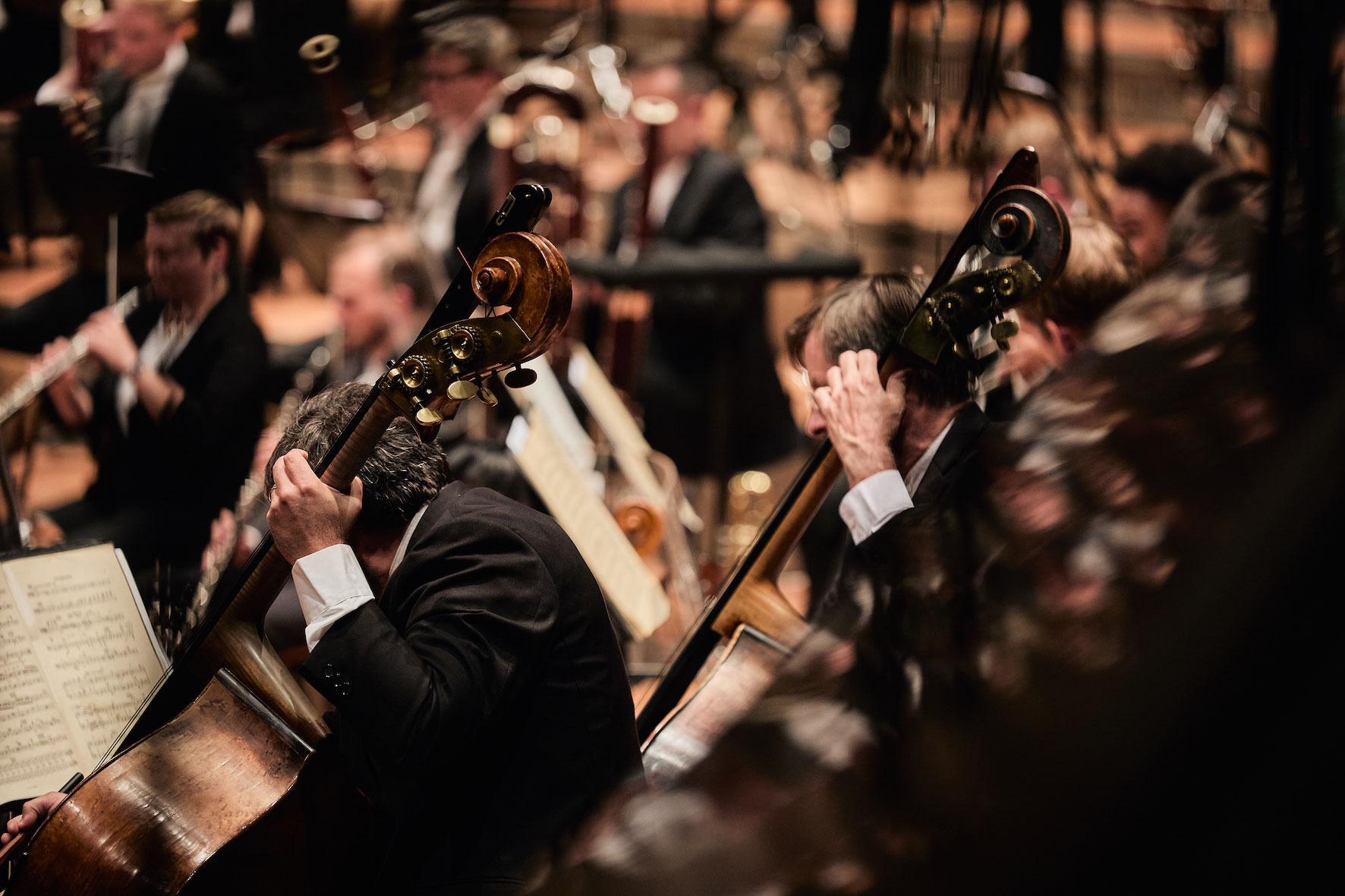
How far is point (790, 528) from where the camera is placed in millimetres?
2115

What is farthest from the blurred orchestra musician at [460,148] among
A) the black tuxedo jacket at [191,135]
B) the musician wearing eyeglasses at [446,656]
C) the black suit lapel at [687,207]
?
the musician wearing eyeglasses at [446,656]

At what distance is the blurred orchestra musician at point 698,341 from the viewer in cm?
502

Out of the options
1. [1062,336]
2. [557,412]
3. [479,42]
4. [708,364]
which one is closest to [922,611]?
[1062,336]

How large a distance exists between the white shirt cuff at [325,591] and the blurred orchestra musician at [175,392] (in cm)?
116

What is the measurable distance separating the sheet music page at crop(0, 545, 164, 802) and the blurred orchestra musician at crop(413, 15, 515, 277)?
2812mm

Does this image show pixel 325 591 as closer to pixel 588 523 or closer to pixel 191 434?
pixel 588 523

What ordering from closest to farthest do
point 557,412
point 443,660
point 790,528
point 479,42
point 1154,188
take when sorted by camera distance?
1. point 443,660
2. point 790,528
3. point 557,412
4. point 1154,188
5. point 479,42

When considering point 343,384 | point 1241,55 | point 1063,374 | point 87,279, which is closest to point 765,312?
point 1241,55

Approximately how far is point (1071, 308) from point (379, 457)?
47.2 inches

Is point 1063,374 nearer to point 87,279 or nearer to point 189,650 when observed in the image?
point 189,650

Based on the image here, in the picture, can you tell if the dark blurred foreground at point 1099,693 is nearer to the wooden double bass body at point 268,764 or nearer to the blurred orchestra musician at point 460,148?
the wooden double bass body at point 268,764

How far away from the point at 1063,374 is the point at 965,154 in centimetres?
211

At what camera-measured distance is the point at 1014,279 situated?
1.74 m

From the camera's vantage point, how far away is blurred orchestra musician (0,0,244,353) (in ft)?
8.63
